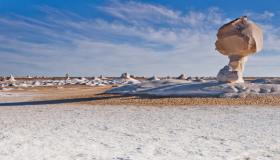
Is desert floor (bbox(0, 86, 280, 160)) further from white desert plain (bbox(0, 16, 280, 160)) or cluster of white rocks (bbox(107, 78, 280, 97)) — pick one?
cluster of white rocks (bbox(107, 78, 280, 97))

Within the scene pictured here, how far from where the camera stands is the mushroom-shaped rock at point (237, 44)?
86.2ft

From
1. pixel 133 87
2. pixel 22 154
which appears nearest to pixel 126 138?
pixel 22 154

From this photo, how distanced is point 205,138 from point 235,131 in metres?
1.73

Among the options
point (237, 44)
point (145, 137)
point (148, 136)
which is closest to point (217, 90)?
point (237, 44)

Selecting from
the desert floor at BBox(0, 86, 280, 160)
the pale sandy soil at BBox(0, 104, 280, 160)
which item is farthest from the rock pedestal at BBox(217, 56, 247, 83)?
the pale sandy soil at BBox(0, 104, 280, 160)

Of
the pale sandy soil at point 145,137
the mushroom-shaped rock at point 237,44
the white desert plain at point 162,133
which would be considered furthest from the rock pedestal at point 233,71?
the pale sandy soil at point 145,137

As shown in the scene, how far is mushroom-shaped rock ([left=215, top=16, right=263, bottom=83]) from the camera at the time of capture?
86.2 feet

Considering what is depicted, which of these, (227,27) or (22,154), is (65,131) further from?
(227,27)

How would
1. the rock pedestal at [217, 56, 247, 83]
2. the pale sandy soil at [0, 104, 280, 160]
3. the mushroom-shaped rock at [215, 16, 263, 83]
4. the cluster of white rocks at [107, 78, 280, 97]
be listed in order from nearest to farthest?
the pale sandy soil at [0, 104, 280, 160] → the cluster of white rocks at [107, 78, 280, 97] → the mushroom-shaped rock at [215, 16, 263, 83] → the rock pedestal at [217, 56, 247, 83]

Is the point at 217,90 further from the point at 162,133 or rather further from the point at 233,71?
the point at 162,133

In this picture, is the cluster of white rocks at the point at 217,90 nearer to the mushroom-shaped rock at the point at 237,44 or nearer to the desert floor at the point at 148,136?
the mushroom-shaped rock at the point at 237,44

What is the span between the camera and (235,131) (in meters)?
12.1

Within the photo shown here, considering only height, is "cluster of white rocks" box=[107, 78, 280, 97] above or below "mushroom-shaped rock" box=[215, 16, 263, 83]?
below

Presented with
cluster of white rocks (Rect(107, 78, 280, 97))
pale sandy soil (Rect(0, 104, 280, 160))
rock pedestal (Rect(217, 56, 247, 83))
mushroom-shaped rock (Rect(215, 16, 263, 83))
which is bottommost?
Result: pale sandy soil (Rect(0, 104, 280, 160))
